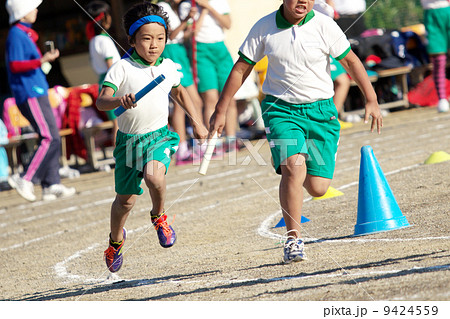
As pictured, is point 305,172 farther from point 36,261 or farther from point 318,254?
point 36,261

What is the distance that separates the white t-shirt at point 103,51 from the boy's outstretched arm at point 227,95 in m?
5.73

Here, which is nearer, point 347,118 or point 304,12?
point 304,12

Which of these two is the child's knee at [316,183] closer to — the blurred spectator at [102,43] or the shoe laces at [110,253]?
the shoe laces at [110,253]

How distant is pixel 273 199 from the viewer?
311 inches

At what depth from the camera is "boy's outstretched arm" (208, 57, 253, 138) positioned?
5.30 meters

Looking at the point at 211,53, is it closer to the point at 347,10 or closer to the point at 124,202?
the point at 347,10

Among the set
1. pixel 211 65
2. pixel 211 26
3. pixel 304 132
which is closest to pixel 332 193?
pixel 304 132

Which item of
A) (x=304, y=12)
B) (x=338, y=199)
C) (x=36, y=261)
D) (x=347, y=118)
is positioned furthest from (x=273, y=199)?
(x=347, y=118)

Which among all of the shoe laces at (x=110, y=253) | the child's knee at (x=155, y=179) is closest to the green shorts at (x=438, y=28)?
the child's knee at (x=155, y=179)

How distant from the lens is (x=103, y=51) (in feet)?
35.9

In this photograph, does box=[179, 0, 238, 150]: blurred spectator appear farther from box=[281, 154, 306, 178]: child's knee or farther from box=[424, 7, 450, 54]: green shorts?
box=[281, 154, 306, 178]: child's knee

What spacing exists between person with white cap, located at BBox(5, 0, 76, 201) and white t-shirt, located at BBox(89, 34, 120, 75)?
925 mm

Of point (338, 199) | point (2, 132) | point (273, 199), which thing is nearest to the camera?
point (338, 199)
